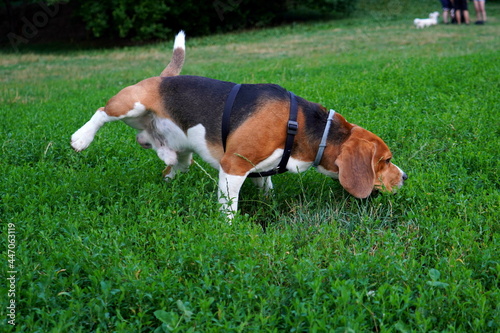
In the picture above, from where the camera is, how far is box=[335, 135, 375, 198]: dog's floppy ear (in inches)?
196

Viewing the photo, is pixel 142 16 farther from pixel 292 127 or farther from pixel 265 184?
pixel 292 127

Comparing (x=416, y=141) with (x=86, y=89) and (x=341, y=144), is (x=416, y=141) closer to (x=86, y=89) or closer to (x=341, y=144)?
(x=341, y=144)

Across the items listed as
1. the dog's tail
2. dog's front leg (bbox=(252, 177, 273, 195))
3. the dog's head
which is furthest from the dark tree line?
the dog's head

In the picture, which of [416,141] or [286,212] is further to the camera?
[416,141]

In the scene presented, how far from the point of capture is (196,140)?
5.38 metres

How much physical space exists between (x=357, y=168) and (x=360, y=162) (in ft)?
0.21

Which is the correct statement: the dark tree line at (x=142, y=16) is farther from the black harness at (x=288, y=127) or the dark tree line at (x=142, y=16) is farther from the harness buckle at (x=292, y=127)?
the harness buckle at (x=292, y=127)

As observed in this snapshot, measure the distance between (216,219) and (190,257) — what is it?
0.69 metres

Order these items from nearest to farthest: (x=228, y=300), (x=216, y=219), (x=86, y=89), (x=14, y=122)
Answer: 1. (x=228, y=300)
2. (x=216, y=219)
3. (x=14, y=122)
4. (x=86, y=89)

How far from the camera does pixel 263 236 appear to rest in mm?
4289

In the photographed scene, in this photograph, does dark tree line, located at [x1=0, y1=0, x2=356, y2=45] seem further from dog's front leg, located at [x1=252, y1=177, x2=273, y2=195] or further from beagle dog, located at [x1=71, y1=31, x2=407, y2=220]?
dog's front leg, located at [x1=252, y1=177, x2=273, y2=195]

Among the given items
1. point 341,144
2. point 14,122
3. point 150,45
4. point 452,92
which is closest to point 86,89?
point 14,122

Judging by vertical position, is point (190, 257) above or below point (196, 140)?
below

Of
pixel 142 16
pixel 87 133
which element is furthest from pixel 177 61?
pixel 142 16
